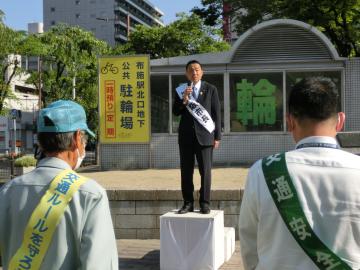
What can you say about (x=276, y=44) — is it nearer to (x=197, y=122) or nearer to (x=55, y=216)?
(x=197, y=122)

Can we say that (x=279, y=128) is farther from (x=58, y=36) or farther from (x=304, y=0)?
(x=58, y=36)

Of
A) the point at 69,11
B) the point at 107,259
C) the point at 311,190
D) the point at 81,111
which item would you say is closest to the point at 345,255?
the point at 311,190

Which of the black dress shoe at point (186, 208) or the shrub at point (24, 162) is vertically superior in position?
the black dress shoe at point (186, 208)

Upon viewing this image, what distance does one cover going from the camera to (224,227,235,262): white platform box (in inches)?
259

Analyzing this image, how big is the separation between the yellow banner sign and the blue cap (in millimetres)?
11022

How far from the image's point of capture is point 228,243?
22.1 ft

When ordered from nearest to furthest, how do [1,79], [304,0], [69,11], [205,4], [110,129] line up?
[110,129]
[304,0]
[205,4]
[1,79]
[69,11]

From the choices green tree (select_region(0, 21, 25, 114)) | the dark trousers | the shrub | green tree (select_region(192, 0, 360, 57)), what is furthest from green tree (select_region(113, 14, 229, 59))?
the dark trousers

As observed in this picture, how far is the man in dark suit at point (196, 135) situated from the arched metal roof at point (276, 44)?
7761 mm

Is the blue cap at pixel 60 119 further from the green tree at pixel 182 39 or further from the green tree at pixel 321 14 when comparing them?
the green tree at pixel 182 39

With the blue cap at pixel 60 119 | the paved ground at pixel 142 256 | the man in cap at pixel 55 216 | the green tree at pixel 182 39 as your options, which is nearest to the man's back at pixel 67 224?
the man in cap at pixel 55 216

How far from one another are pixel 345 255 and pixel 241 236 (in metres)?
0.43

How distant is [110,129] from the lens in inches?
537

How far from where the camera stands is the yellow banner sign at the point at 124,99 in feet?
44.2
